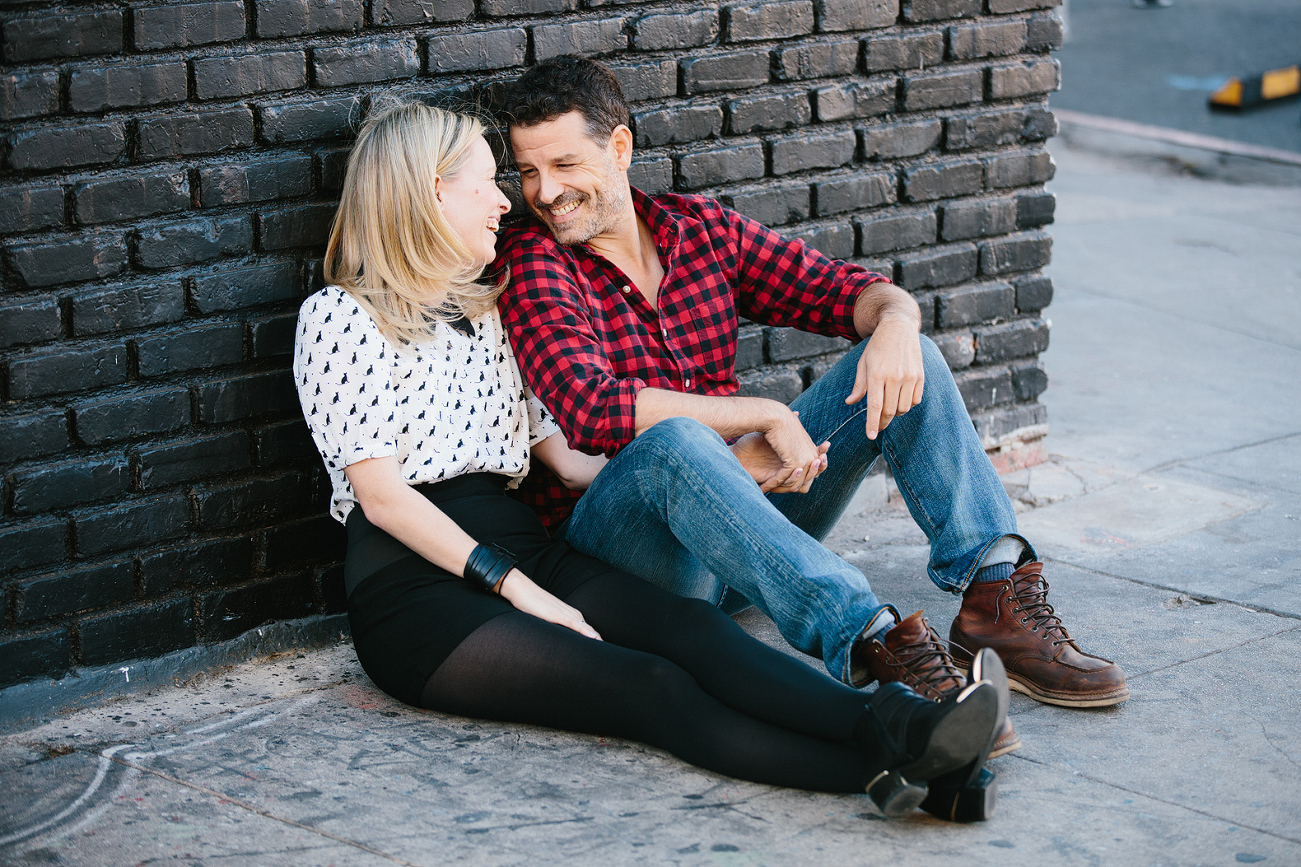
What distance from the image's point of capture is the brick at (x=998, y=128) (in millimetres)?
3951

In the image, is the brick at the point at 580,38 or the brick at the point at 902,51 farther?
the brick at the point at 902,51

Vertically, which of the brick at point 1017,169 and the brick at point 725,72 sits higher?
the brick at point 725,72

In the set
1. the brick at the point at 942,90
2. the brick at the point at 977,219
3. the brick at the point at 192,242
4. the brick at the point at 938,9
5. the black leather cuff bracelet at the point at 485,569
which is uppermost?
the brick at the point at 938,9

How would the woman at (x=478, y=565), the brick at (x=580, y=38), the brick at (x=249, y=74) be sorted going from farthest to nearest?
the brick at (x=580, y=38), the brick at (x=249, y=74), the woman at (x=478, y=565)

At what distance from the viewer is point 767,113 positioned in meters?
3.57

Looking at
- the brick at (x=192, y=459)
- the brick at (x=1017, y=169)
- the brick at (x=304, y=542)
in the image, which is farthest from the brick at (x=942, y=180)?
the brick at (x=192, y=459)

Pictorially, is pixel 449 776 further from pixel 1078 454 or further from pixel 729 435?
pixel 1078 454

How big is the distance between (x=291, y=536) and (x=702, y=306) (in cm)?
112

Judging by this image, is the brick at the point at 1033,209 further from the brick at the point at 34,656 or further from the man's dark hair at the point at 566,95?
the brick at the point at 34,656

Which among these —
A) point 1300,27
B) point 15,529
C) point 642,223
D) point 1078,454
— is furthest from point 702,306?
point 1300,27

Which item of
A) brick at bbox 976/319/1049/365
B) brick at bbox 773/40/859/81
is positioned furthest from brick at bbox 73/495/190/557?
brick at bbox 976/319/1049/365

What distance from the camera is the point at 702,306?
3.13m

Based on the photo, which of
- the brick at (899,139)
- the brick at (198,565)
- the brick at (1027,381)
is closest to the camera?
the brick at (198,565)

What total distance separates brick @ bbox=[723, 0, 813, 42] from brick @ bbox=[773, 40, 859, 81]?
1.9 inches
